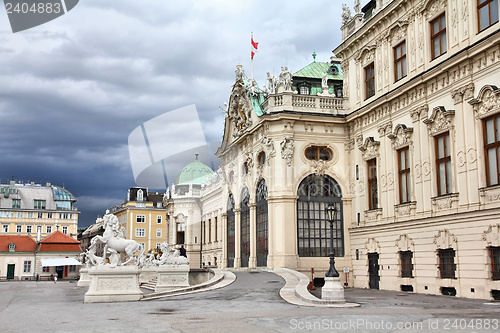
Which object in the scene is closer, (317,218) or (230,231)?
(317,218)

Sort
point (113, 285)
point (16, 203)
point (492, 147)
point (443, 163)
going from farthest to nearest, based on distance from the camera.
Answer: point (16, 203), point (443, 163), point (492, 147), point (113, 285)

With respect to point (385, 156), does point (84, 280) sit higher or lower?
lower

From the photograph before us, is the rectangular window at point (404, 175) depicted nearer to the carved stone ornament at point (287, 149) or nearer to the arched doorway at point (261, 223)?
the carved stone ornament at point (287, 149)

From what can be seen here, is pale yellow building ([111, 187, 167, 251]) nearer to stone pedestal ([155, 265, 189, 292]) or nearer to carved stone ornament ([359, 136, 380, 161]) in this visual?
carved stone ornament ([359, 136, 380, 161])

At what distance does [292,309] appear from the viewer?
56.6 ft

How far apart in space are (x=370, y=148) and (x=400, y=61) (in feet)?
16.7

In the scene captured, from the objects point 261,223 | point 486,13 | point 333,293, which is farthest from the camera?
point 261,223

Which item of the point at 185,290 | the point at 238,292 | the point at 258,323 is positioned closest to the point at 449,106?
the point at 238,292

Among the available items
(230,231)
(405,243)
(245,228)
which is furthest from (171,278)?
(230,231)

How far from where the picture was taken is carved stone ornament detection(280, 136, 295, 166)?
33.9 m

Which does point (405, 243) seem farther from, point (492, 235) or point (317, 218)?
point (317, 218)

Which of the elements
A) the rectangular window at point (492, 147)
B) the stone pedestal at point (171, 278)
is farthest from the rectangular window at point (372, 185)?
the stone pedestal at point (171, 278)

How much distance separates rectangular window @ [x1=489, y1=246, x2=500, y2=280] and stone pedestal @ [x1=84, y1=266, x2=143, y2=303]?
539 inches

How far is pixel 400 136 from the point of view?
28844 mm
